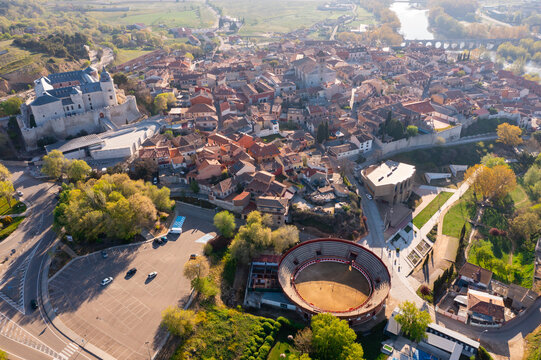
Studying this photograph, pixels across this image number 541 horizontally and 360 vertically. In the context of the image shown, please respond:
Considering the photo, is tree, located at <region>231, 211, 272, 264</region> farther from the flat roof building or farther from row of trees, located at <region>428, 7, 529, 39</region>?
row of trees, located at <region>428, 7, 529, 39</region>

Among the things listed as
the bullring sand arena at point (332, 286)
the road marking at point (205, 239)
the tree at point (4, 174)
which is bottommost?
the bullring sand arena at point (332, 286)

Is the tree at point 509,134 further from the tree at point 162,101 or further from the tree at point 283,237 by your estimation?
the tree at point 162,101

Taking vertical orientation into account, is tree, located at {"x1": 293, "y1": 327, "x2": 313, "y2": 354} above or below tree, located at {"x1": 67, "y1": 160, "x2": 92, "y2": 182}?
below

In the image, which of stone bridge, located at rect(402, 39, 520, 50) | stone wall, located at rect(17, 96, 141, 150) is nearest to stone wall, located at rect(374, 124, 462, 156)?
stone wall, located at rect(17, 96, 141, 150)

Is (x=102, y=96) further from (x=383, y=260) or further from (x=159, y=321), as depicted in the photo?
(x=383, y=260)

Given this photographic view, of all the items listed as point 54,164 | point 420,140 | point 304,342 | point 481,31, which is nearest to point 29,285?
point 54,164

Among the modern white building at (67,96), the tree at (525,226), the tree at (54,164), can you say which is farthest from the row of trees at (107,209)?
the tree at (525,226)

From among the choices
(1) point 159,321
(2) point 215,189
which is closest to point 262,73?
(2) point 215,189
